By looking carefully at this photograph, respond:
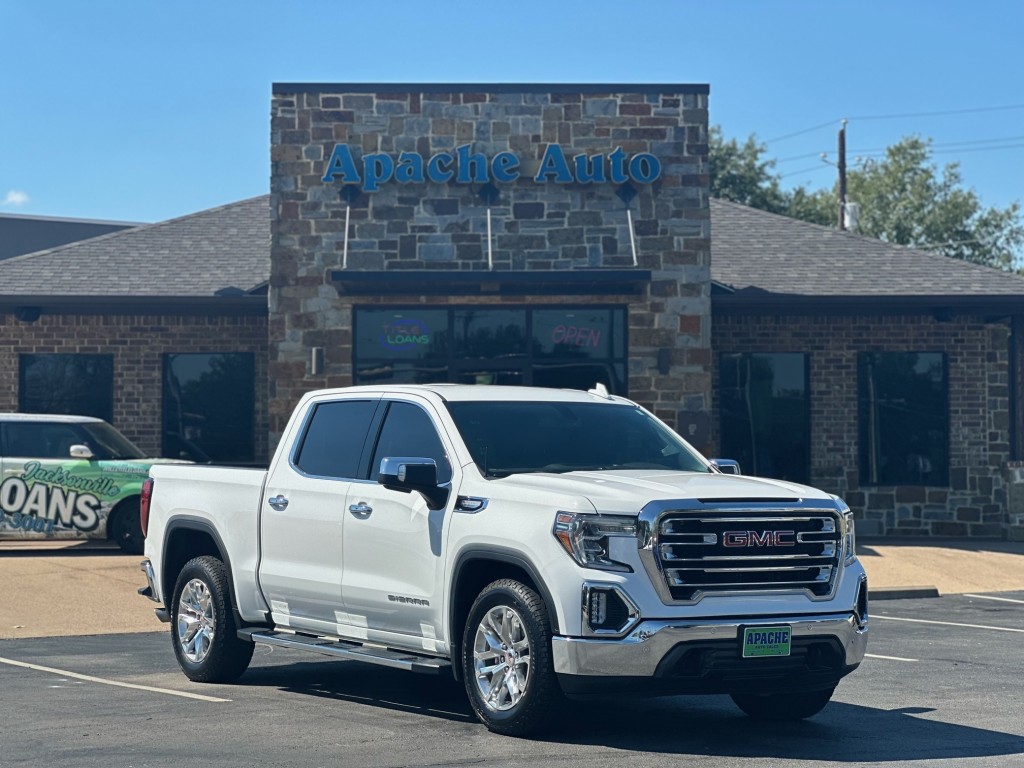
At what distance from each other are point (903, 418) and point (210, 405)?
34.5ft

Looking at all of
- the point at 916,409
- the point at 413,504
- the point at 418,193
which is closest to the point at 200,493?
the point at 413,504

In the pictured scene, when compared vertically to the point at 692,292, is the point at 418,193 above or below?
above

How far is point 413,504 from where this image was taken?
28.0 feet

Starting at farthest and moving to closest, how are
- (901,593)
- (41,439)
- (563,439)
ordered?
1. (41,439)
2. (901,593)
3. (563,439)

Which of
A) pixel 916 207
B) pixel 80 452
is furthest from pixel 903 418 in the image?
pixel 916 207

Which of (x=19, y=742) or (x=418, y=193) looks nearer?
(x=19, y=742)

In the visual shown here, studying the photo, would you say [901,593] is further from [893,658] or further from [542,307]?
[542,307]

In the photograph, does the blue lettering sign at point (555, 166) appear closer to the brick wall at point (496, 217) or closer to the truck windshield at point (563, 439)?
the brick wall at point (496, 217)

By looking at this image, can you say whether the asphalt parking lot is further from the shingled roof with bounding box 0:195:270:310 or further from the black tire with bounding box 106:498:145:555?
the shingled roof with bounding box 0:195:270:310

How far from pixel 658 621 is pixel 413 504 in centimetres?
175

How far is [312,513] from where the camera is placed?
9.23 m

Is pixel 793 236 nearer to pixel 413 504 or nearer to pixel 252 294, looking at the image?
pixel 252 294

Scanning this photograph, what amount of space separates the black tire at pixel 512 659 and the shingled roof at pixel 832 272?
48.5ft

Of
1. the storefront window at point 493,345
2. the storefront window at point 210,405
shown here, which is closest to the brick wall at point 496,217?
the storefront window at point 493,345
